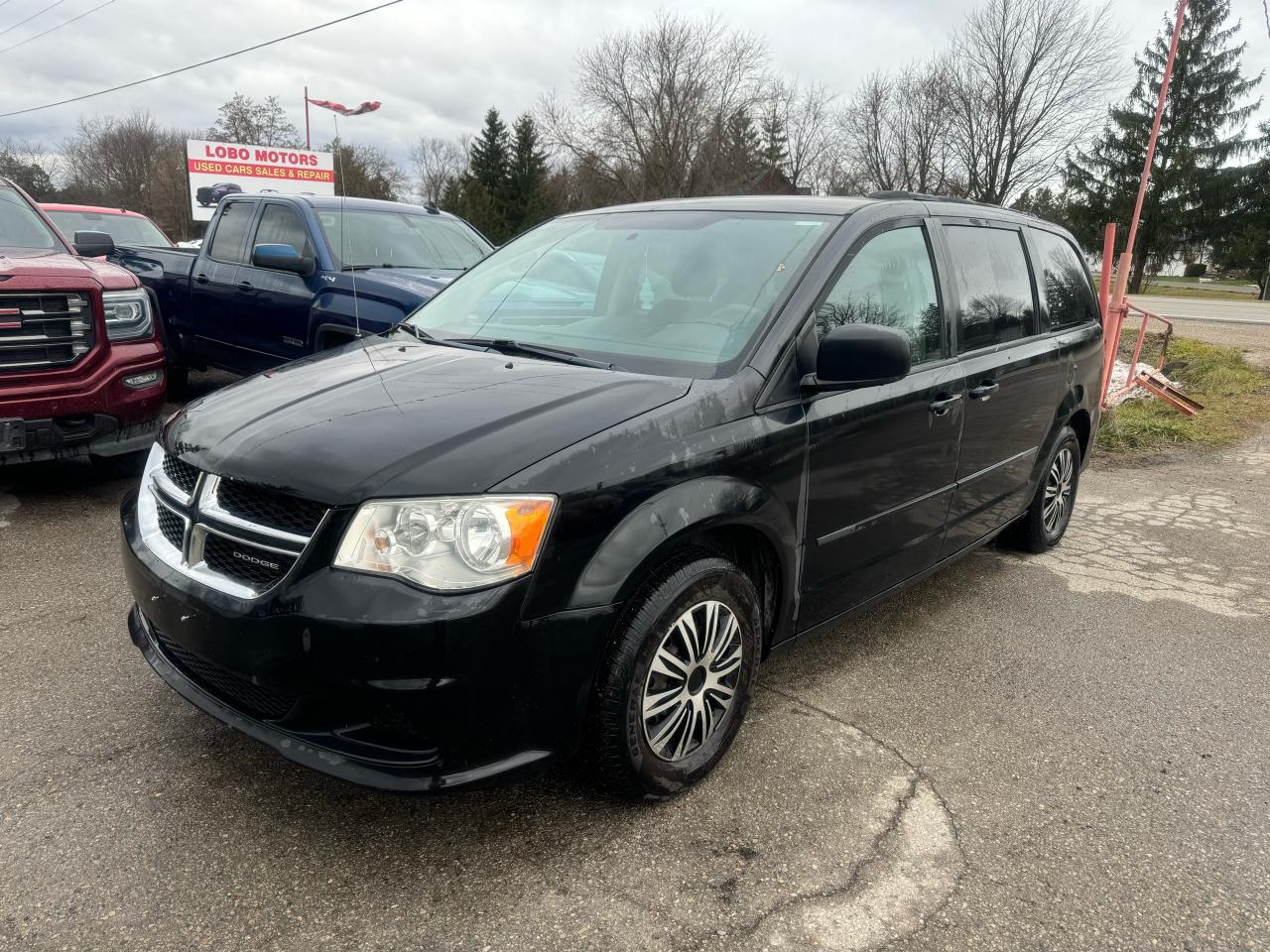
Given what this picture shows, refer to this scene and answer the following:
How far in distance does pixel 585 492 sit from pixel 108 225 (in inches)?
394

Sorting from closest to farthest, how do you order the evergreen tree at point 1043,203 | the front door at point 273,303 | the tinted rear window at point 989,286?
the tinted rear window at point 989,286 < the front door at point 273,303 < the evergreen tree at point 1043,203

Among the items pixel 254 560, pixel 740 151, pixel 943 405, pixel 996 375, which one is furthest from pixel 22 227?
pixel 740 151

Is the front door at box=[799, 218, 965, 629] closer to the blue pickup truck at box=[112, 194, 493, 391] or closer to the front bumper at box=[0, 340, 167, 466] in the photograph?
the blue pickup truck at box=[112, 194, 493, 391]

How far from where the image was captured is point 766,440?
2.64 meters

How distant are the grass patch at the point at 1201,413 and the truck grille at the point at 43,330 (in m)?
7.93

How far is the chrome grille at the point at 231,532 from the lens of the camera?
7.08ft

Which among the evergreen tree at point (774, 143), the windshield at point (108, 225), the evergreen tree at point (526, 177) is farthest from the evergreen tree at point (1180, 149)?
the windshield at point (108, 225)

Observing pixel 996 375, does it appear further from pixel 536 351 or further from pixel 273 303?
pixel 273 303

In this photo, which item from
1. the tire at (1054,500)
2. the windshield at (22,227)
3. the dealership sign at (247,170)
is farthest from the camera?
the dealership sign at (247,170)

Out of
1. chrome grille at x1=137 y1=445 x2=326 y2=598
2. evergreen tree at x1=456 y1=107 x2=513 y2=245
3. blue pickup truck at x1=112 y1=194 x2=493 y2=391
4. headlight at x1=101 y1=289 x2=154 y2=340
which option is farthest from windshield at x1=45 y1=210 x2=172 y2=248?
evergreen tree at x1=456 y1=107 x2=513 y2=245

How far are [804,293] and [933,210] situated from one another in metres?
1.10

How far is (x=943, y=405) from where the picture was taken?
3.36 metres

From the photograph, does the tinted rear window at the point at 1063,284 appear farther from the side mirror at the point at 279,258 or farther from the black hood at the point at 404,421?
the side mirror at the point at 279,258

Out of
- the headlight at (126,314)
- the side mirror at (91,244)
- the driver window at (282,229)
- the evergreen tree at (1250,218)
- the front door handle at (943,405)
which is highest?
the evergreen tree at (1250,218)
